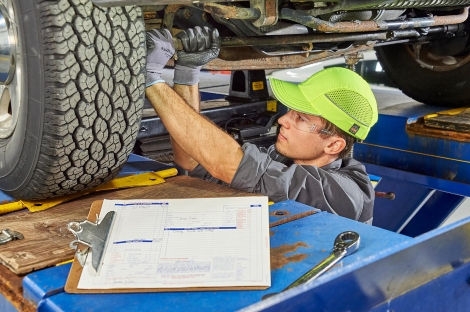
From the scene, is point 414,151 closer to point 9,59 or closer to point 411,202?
point 411,202

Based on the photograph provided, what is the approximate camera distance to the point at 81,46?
1383 millimetres

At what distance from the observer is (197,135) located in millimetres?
1762

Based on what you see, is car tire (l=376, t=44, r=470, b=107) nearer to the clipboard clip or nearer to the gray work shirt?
the gray work shirt

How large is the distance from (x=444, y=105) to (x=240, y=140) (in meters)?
1.13

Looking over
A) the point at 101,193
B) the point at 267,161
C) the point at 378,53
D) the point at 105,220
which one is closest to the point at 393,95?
the point at 378,53

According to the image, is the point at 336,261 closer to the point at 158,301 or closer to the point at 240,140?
the point at 158,301

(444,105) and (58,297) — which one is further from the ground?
(58,297)

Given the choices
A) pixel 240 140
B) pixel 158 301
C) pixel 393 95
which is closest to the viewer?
pixel 158 301

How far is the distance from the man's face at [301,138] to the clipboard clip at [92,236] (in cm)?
70

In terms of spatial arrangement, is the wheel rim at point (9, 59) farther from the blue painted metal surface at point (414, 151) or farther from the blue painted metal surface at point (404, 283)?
the blue painted metal surface at point (414, 151)

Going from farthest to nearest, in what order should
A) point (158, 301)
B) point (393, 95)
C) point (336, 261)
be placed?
1. point (393, 95)
2. point (336, 261)
3. point (158, 301)

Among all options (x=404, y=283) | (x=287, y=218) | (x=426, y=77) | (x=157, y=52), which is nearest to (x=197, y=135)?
(x=157, y=52)

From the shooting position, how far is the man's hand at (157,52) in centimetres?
174

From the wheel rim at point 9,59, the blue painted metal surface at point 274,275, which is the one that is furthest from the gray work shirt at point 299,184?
the wheel rim at point 9,59
